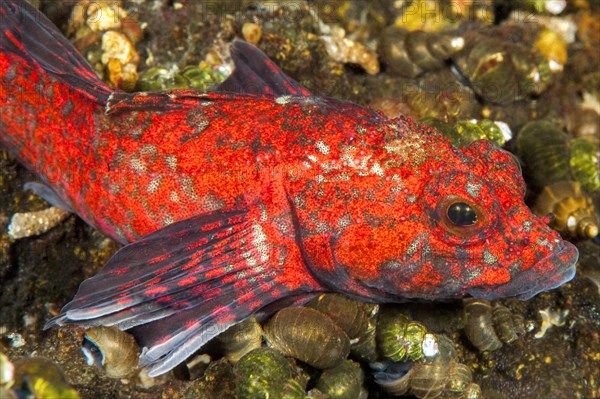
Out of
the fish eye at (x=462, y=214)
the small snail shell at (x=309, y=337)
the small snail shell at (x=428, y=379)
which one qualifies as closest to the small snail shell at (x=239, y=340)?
the small snail shell at (x=309, y=337)

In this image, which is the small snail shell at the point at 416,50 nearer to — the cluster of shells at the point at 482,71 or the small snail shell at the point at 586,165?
the cluster of shells at the point at 482,71

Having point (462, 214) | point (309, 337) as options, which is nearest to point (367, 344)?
point (309, 337)

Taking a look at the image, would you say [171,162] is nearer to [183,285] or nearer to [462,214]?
[183,285]

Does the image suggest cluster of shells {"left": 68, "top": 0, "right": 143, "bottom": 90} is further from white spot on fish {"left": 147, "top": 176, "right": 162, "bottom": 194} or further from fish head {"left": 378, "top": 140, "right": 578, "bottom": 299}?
fish head {"left": 378, "top": 140, "right": 578, "bottom": 299}

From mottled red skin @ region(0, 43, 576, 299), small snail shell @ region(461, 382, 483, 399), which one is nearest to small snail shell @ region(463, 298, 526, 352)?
small snail shell @ region(461, 382, 483, 399)

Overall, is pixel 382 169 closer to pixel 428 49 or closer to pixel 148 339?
pixel 148 339
